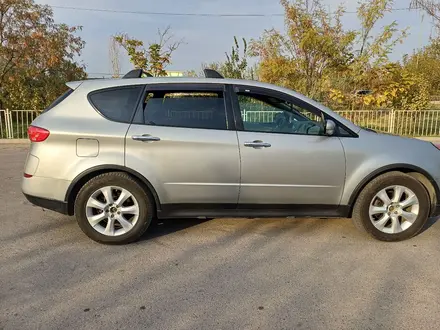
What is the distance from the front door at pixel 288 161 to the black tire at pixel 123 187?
98 cm

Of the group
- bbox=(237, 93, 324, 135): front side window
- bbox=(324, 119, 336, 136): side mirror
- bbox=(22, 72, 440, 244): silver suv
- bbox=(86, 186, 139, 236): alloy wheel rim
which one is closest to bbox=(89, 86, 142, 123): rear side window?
bbox=(22, 72, 440, 244): silver suv

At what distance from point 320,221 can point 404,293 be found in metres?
1.61

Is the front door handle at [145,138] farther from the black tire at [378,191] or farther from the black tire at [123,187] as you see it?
the black tire at [378,191]

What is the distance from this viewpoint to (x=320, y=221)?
4258 mm

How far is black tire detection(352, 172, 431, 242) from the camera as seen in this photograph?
3570 mm

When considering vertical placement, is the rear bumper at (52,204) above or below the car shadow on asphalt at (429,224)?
above

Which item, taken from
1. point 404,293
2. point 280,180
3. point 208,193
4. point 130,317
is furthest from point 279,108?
point 130,317

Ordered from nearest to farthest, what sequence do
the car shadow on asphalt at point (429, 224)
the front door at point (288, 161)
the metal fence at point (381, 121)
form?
the front door at point (288, 161)
the car shadow on asphalt at point (429, 224)
the metal fence at point (381, 121)

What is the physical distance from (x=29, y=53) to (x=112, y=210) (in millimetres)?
11710

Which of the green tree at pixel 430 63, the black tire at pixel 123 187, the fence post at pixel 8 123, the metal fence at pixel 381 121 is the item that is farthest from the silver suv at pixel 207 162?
the green tree at pixel 430 63

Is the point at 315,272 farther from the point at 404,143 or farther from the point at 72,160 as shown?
the point at 72,160

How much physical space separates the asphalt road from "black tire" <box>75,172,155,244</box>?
11 cm

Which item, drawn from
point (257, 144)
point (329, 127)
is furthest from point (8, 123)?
point (329, 127)

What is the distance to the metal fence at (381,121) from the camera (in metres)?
11.6
